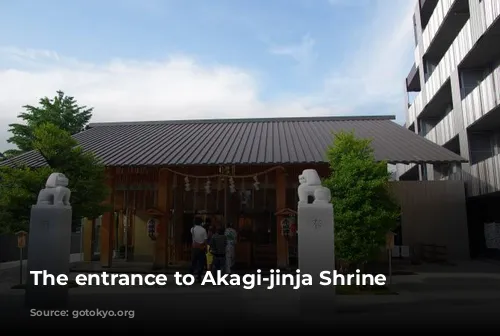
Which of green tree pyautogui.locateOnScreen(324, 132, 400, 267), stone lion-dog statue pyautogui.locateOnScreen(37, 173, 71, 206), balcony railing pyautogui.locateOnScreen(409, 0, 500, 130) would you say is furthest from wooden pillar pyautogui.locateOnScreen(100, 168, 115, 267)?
balcony railing pyautogui.locateOnScreen(409, 0, 500, 130)

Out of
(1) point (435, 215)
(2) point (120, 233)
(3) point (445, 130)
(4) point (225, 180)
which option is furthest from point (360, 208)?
(2) point (120, 233)

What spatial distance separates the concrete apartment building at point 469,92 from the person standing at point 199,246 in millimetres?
12518

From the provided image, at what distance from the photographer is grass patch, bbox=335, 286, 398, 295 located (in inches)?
390

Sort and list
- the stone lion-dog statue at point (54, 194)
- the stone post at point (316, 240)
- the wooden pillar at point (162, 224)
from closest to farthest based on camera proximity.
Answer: the stone post at point (316, 240)
the stone lion-dog statue at point (54, 194)
the wooden pillar at point (162, 224)

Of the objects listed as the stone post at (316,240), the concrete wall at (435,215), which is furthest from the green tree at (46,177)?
the concrete wall at (435,215)

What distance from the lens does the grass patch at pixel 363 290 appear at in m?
9.91

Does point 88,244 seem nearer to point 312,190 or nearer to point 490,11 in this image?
point 312,190

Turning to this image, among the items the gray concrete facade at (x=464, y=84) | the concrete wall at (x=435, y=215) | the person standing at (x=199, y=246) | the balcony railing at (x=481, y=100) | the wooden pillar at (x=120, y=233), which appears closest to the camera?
the person standing at (x=199, y=246)

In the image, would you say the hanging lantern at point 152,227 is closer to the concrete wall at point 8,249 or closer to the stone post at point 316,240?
the concrete wall at point 8,249

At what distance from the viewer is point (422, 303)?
8.57 meters

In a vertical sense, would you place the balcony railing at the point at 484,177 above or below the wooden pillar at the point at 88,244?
above

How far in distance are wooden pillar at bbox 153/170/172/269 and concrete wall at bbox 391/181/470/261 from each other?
33.9ft

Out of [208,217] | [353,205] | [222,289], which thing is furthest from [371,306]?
[208,217]

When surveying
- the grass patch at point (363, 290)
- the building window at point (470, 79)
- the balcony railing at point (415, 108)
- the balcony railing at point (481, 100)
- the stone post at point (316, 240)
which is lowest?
the grass patch at point (363, 290)
